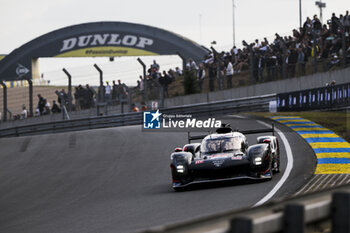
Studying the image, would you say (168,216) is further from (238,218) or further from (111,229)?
(238,218)

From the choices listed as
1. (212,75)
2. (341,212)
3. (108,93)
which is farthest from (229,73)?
(341,212)

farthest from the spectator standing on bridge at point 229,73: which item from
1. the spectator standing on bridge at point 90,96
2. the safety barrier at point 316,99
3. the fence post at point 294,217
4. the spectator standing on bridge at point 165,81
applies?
the fence post at point 294,217

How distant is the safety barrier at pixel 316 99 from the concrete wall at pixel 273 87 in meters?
2.08

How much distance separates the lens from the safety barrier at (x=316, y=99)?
21100 mm

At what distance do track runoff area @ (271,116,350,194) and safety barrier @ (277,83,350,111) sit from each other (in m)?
0.74

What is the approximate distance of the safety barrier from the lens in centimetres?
2110

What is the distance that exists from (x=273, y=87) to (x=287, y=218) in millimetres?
21969

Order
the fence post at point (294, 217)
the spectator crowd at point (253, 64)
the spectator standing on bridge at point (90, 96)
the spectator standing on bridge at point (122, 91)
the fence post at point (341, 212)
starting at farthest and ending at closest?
the spectator standing on bridge at point (90, 96) → the spectator standing on bridge at point (122, 91) → the spectator crowd at point (253, 64) → the fence post at point (341, 212) → the fence post at point (294, 217)

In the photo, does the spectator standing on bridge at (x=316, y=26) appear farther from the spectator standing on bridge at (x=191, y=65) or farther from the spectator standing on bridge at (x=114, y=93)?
the spectator standing on bridge at (x=114, y=93)

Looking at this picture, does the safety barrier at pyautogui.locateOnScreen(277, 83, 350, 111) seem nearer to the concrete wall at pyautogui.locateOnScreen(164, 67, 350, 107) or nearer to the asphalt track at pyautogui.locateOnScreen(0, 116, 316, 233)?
the asphalt track at pyautogui.locateOnScreen(0, 116, 316, 233)

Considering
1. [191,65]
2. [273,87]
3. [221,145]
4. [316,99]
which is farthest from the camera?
[191,65]

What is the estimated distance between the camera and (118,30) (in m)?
48.4

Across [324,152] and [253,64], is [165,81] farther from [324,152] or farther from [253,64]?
[324,152]

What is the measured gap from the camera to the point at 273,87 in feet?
83.5
